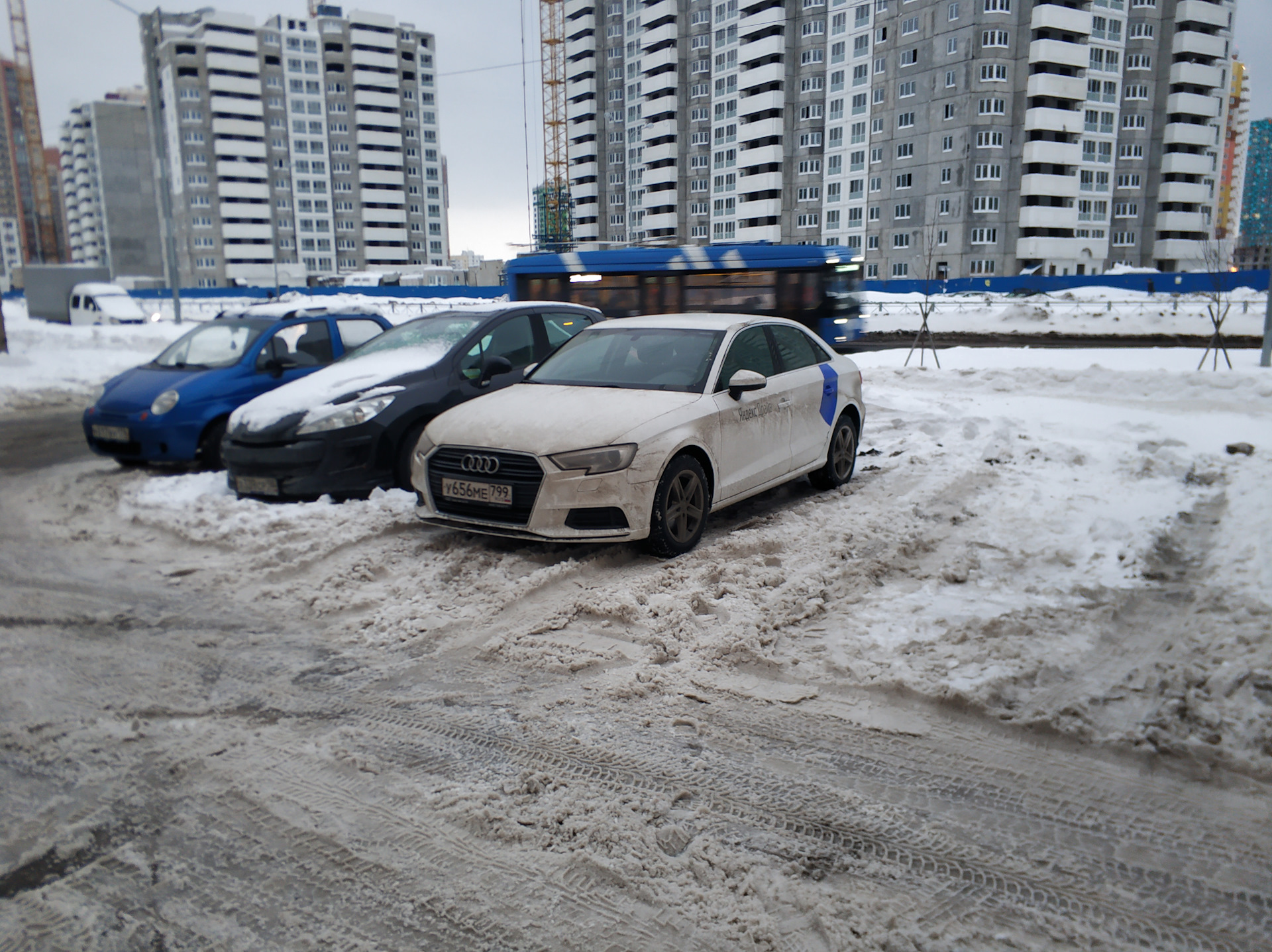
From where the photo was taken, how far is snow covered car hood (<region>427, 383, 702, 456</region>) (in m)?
5.48

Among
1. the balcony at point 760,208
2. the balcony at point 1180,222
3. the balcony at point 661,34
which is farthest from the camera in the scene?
the balcony at point 661,34

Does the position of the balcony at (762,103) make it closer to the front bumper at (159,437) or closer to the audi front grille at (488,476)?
the front bumper at (159,437)

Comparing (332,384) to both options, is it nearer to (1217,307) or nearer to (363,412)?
(363,412)

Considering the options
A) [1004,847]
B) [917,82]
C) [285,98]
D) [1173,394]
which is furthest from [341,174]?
[1004,847]

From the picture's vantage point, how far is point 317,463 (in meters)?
7.07

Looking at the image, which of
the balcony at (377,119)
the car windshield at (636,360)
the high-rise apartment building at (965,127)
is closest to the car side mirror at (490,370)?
the car windshield at (636,360)

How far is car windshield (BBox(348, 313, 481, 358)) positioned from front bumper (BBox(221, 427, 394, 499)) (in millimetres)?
1178

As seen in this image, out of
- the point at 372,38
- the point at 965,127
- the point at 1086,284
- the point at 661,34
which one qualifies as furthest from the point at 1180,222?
the point at 372,38

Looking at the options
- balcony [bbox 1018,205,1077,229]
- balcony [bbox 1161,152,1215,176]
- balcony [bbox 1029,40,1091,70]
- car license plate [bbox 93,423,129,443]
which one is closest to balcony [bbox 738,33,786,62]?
balcony [bbox 1029,40,1091,70]

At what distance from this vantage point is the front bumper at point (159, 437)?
8648 mm

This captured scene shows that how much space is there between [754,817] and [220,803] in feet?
6.17

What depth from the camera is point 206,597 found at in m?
5.28

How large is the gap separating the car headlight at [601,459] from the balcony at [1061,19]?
68.2 metres

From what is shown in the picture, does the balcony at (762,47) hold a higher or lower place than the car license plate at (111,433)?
Result: higher
